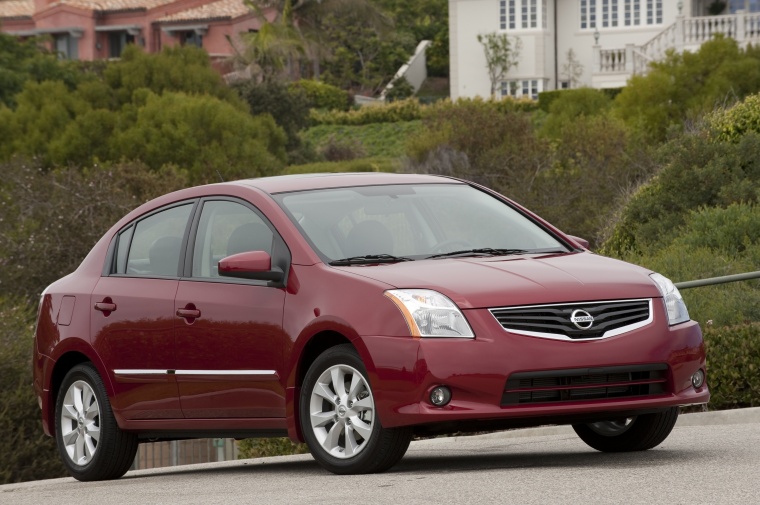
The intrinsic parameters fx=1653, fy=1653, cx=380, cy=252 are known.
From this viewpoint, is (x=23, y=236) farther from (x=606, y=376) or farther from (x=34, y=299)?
(x=606, y=376)

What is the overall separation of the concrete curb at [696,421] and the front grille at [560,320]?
3298 millimetres

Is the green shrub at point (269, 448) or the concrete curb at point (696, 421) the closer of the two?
the concrete curb at point (696, 421)

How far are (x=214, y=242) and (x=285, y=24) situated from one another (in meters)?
69.4

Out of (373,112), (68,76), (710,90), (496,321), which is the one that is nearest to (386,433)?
(496,321)

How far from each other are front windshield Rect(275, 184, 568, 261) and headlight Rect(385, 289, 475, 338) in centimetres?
82

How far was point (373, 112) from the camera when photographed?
252 ft

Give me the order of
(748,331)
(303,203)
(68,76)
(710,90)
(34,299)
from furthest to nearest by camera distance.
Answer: (68,76), (710,90), (34,299), (748,331), (303,203)

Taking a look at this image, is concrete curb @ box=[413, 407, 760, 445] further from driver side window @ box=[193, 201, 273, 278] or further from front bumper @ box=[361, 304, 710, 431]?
front bumper @ box=[361, 304, 710, 431]

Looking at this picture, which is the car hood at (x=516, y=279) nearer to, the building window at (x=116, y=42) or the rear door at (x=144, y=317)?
the rear door at (x=144, y=317)

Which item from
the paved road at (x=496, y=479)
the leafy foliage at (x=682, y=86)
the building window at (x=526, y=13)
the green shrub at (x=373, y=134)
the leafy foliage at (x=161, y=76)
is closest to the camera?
the paved road at (x=496, y=479)

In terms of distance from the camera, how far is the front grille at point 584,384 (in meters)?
8.16

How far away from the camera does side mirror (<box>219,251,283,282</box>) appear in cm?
886

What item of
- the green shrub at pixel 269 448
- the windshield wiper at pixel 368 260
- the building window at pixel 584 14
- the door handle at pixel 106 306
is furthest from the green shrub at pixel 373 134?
the windshield wiper at pixel 368 260

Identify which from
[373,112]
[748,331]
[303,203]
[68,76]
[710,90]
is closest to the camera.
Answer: [303,203]
